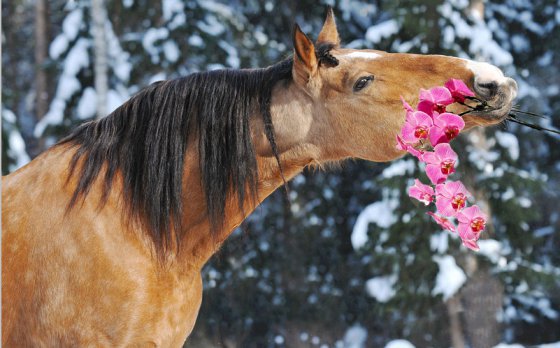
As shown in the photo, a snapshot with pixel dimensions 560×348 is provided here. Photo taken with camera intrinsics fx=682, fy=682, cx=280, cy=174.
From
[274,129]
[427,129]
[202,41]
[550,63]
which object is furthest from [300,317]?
[427,129]

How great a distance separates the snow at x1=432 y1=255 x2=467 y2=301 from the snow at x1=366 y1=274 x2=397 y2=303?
315 mm

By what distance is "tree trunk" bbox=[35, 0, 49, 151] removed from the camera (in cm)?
545

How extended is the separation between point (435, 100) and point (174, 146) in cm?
69

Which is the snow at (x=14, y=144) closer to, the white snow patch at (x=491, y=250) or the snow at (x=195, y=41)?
the snow at (x=195, y=41)

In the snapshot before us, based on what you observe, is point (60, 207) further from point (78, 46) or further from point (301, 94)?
point (78, 46)

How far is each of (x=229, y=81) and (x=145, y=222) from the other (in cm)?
44

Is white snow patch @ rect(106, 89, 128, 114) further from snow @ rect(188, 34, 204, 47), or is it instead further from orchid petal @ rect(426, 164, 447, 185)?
orchid petal @ rect(426, 164, 447, 185)

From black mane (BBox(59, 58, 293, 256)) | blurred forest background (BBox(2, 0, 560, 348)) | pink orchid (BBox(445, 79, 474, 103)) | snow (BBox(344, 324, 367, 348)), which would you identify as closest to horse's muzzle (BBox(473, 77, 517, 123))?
pink orchid (BBox(445, 79, 474, 103))

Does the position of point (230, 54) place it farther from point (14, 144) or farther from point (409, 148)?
point (409, 148)

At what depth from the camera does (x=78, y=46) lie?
539cm

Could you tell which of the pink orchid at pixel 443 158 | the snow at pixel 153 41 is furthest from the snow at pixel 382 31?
the pink orchid at pixel 443 158

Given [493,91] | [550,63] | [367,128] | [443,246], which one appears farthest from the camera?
[550,63]

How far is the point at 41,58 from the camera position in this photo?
18.2 ft

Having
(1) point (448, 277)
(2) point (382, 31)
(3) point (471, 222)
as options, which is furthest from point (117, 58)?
(3) point (471, 222)
